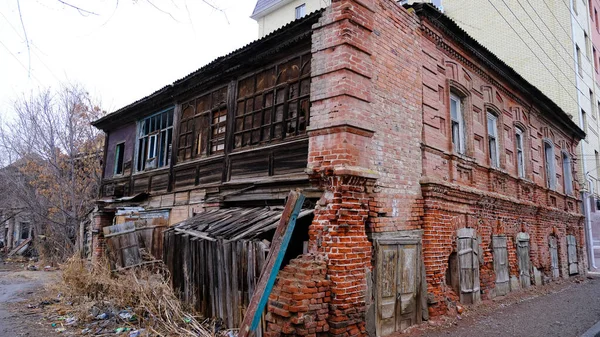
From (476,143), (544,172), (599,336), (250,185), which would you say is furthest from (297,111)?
(544,172)

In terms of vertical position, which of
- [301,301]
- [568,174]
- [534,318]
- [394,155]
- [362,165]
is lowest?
[534,318]

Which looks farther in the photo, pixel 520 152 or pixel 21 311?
pixel 520 152

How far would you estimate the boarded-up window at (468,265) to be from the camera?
26.9ft

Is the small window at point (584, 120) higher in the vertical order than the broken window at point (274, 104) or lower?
higher

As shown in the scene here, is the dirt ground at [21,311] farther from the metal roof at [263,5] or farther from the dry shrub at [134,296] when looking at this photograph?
the metal roof at [263,5]

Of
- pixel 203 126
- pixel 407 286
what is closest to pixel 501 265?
pixel 407 286

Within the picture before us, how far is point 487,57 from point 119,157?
41.9 feet

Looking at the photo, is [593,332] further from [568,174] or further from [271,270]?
[568,174]

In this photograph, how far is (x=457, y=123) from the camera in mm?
9414

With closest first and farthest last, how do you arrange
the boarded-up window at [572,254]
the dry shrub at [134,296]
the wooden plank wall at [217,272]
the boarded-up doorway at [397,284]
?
the wooden plank wall at [217,272] → the dry shrub at [134,296] → the boarded-up doorway at [397,284] → the boarded-up window at [572,254]

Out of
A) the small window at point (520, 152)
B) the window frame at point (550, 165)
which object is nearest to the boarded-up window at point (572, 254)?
the window frame at point (550, 165)

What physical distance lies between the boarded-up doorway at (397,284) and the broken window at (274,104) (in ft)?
8.84

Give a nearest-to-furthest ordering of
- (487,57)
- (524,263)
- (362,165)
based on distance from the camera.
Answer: (362,165), (487,57), (524,263)

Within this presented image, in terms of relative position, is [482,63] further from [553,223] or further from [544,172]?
[553,223]
